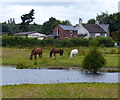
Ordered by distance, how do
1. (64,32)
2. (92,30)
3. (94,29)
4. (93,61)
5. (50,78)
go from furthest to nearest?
(94,29) < (92,30) < (64,32) < (93,61) < (50,78)

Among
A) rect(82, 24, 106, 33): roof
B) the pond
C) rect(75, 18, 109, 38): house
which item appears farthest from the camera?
rect(75, 18, 109, 38): house

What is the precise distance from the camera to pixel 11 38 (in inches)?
2452

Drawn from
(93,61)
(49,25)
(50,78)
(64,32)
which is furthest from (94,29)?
(50,78)

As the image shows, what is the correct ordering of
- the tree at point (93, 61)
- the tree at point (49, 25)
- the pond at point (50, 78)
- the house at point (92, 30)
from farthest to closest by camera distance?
the tree at point (49, 25)
the house at point (92, 30)
the tree at point (93, 61)
the pond at point (50, 78)

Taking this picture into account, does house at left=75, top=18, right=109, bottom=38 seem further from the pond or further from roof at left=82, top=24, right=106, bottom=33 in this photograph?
the pond

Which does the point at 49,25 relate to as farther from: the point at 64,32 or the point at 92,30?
the point at 64,32

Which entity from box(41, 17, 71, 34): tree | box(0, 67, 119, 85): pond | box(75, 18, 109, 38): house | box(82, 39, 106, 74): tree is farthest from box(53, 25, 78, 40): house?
box(0, 67, 119, 85): pond

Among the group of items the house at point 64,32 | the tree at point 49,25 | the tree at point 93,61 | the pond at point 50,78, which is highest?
the tree at point 49,25

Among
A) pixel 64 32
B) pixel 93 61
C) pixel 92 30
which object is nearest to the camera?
pixel 93 61

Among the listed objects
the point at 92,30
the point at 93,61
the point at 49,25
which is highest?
the point at 49,25

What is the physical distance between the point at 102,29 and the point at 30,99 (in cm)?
9057

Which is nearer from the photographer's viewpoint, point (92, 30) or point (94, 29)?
point (92, 30)

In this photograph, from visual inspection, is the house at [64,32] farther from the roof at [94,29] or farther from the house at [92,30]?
the roof at [94,29]

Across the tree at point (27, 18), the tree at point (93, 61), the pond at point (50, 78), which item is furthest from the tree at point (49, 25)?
the pond at point (50, 78)
